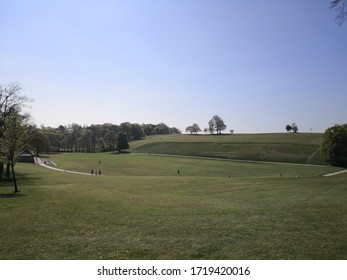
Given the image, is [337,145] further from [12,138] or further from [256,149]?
[12,138]

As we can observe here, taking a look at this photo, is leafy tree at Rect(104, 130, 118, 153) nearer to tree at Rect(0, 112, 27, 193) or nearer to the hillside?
the hillside

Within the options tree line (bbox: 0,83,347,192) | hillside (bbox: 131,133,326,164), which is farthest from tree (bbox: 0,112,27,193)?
hillside (bbox: 131,133,326,164)

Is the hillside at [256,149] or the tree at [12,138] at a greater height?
the tree at [12,138]

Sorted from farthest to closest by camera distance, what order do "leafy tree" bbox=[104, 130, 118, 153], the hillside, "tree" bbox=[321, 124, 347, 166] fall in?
"leafy tree" bbox=[104, 130, 118, 153]
the hillside
"tree" bbox=[321, 124, 347, 166]

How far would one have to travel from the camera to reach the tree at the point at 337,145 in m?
91.7

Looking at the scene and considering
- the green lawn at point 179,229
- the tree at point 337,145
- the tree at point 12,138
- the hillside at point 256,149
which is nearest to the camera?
the green lawn at point 179,229

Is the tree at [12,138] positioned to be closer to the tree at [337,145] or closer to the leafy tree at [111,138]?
the tree at [337,145]

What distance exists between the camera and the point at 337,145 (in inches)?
3617

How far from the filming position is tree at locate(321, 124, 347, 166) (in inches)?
3610

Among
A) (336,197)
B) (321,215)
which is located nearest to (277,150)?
(336,197)

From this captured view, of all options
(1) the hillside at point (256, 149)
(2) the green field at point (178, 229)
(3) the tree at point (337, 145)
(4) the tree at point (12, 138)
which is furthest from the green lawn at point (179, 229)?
(1) the hillside at point (256, 149)

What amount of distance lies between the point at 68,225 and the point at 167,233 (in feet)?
19.5

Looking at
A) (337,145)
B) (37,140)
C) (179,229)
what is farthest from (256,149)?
(179,229)
